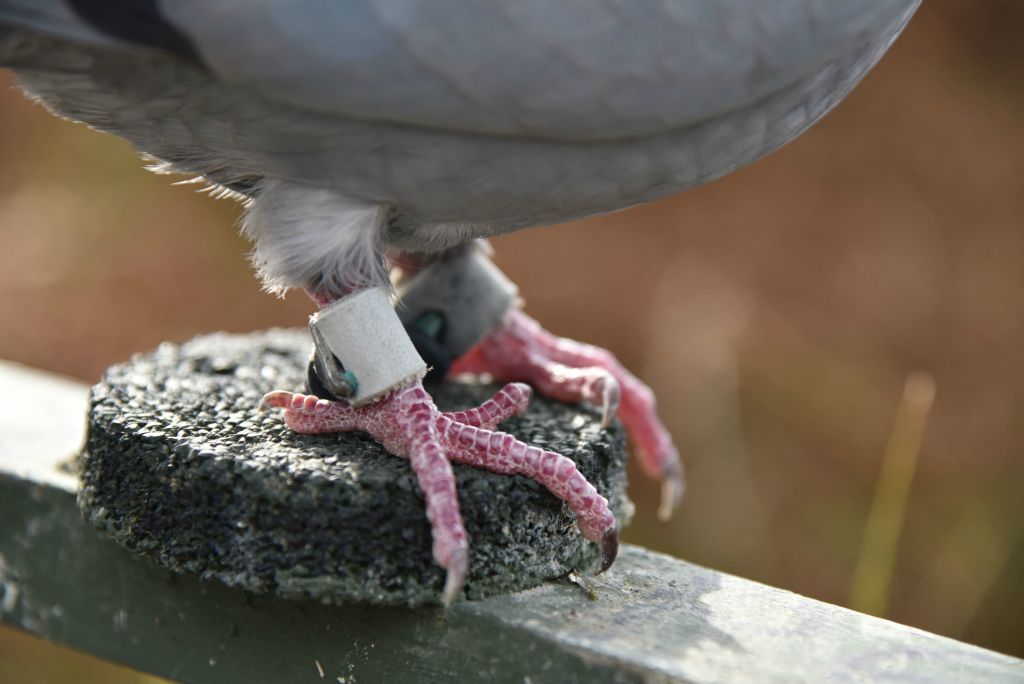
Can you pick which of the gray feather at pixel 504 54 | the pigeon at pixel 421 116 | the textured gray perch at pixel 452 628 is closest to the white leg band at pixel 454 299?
the pigeon at pixel 421 116

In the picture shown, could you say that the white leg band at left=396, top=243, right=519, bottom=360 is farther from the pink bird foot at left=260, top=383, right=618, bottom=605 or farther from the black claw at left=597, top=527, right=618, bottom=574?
the black claw at left=597, top=527, right=618, bottom=574

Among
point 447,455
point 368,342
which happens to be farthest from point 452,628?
point 368,342

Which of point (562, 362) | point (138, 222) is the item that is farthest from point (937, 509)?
point (138, 222)

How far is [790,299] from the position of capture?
12.2 feet

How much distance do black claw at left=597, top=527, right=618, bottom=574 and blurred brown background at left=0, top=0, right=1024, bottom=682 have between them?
5.57 ft

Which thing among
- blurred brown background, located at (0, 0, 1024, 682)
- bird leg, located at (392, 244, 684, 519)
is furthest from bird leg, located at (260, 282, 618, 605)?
blurred brown background, located at (0, 0, 1024, 682)

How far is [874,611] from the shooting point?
5.77 ft

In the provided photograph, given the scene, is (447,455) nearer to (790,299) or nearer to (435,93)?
(435,93)

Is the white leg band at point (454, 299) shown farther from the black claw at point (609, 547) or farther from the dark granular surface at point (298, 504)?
the black claw at point (609, 547)

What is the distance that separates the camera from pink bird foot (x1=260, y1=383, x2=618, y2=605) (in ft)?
3.62

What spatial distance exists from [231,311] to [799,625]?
3.11 meters

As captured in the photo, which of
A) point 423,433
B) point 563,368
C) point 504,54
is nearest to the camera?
point 504,54

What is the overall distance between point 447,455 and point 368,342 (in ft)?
0.51

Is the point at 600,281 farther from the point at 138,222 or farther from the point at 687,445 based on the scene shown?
the point at 138,222
